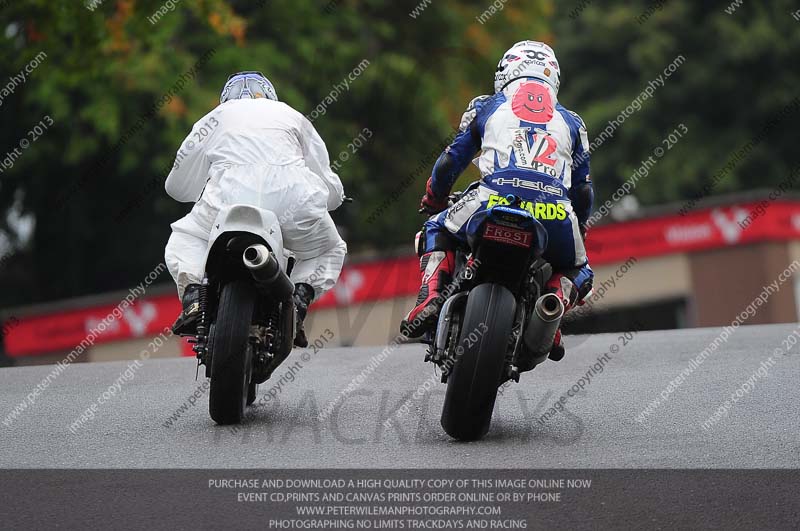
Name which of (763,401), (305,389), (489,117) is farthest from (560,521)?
A: (305,389)

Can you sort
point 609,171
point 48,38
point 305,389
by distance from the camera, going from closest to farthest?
point 305,389 < point 48,38 < point 609,171

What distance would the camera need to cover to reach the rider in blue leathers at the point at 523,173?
7527mm

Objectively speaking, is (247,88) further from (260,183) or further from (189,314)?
(189,314)

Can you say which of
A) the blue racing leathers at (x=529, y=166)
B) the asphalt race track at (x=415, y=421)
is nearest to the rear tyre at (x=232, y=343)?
the asphalt race track at (x=415, y=421)

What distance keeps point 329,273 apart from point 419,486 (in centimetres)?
233

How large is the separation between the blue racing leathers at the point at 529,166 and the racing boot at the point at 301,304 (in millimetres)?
784

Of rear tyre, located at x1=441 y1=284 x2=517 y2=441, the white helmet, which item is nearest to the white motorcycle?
rear tyre, located at x1=441 y1=284 x2=517 y2=441

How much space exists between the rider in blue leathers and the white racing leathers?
2.19ft

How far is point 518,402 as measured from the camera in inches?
351

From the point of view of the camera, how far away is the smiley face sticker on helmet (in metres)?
7.69

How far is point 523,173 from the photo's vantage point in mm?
7504

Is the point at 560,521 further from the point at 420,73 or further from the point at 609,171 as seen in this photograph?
the point at 609,171

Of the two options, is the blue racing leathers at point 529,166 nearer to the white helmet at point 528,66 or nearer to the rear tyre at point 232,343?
the white helmet at point 528,66

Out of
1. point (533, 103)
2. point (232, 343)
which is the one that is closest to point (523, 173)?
point (533, 103)
